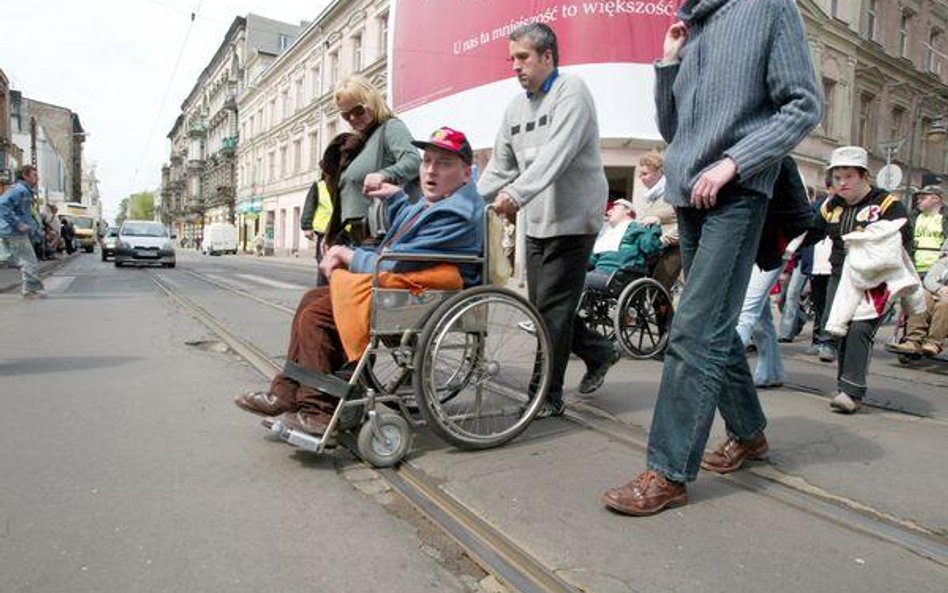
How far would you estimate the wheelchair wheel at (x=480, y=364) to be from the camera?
9.91 feet

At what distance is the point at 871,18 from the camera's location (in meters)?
27.4

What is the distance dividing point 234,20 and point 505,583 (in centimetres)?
6806

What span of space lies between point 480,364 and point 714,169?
4.93 ft

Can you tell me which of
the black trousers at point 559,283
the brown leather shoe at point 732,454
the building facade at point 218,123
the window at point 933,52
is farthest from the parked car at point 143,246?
the building facade at point 218,123

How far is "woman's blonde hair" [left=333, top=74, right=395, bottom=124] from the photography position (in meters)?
3.89

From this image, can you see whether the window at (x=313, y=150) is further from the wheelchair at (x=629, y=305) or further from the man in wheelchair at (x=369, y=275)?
the man in wheelchair at (x=369, y=275)

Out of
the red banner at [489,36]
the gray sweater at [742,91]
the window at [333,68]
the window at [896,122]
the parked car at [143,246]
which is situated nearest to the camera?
the gray sweater at [742,91]

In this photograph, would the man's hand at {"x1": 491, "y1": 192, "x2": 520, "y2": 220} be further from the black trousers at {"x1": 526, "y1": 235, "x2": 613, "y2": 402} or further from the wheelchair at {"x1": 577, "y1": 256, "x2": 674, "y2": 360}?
the wheelchair at {"x1": 577, "y1": 256, "x2": 674, "y2": 360}

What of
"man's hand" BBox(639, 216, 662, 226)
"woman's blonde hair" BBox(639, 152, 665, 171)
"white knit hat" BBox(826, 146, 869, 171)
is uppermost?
"woman's blonde hair" BBox(639, 152, 665, 171)

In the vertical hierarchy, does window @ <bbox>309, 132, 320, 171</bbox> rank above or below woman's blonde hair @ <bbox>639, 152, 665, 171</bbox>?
above

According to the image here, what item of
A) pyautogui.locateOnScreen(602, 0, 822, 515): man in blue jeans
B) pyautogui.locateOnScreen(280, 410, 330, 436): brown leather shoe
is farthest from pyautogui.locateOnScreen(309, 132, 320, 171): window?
pyautogui.locateOnScreen(602, 0, 822, 515): man in blue jeans

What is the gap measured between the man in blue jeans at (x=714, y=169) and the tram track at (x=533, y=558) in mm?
475

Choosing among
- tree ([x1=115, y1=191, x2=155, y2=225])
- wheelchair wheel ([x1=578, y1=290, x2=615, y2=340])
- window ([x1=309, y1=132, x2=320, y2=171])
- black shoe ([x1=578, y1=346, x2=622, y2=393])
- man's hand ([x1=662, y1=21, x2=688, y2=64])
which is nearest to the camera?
man's hand ([x1=662, y1=21, x2=688, y2=64])

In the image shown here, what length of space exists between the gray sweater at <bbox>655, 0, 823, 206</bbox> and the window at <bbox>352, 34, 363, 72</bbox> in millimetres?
35003
